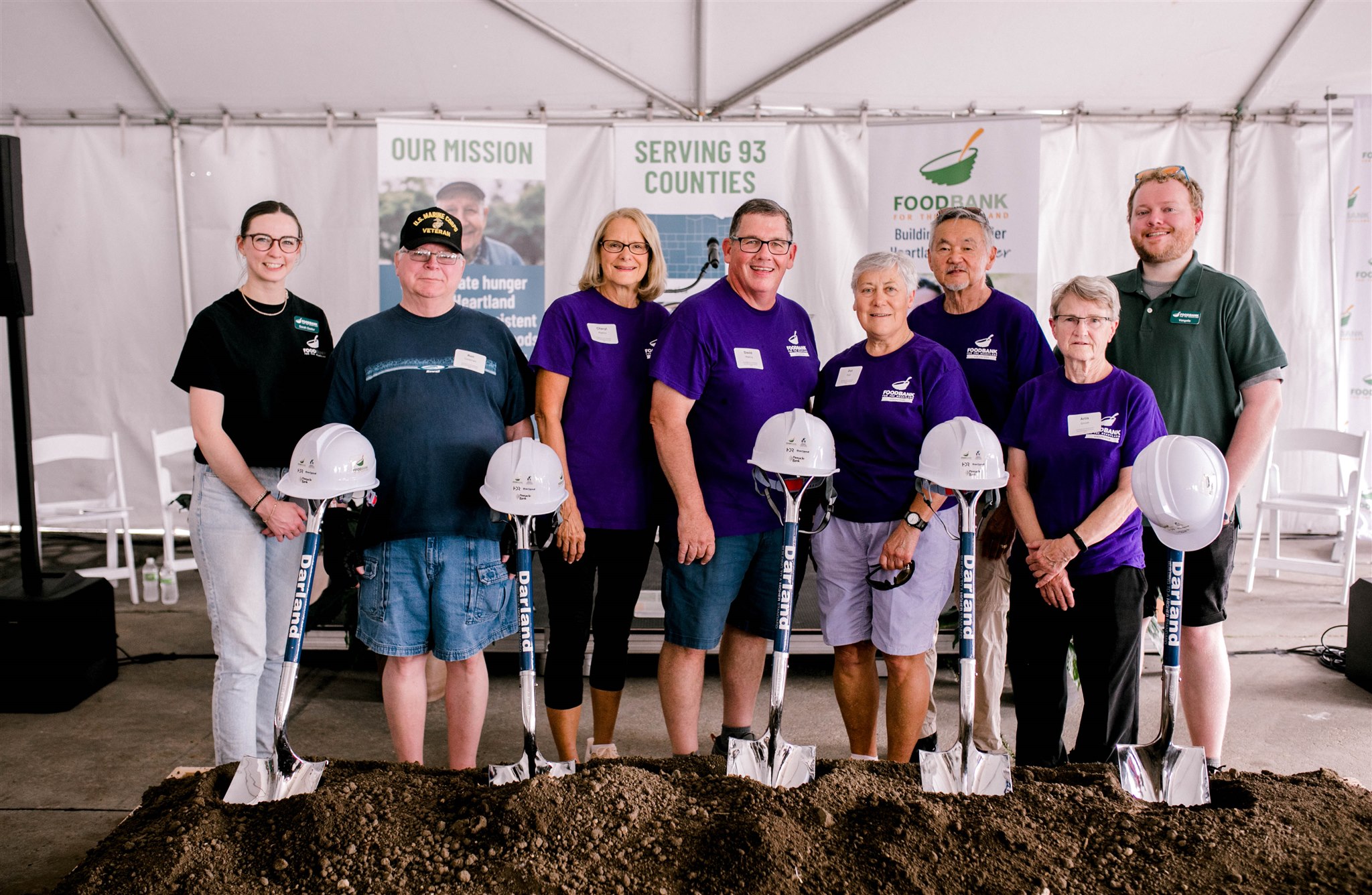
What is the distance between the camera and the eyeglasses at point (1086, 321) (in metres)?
2.43

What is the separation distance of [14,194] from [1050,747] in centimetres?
411

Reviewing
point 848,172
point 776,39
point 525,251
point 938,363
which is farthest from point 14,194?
point 848,172

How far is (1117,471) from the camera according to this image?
7.89ft

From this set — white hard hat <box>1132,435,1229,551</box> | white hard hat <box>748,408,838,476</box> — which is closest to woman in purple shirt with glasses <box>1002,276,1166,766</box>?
white hard hat <box>1132,435,1229,551</box>

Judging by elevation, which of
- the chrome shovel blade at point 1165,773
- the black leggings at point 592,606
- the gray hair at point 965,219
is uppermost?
the gray hair at point 965,219

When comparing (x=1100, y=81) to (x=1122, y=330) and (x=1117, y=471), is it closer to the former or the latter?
(x=1122, y=330)

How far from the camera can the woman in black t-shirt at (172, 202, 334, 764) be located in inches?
98.3

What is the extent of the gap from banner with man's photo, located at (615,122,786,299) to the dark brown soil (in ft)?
13.8

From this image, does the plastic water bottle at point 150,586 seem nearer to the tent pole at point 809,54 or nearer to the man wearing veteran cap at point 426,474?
the man wearing veteran cap at point 426,474

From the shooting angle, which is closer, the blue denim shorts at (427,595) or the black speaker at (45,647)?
the blue denim shorts at (427,595)

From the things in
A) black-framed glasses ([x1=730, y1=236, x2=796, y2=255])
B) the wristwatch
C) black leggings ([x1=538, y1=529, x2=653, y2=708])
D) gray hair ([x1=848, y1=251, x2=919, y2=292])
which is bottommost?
black leggings ([x1=538, y1=529, x2=653, y2=708])

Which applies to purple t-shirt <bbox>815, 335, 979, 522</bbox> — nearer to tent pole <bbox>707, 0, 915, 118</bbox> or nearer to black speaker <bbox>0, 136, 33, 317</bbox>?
black speaker <bbox>0, 136, 33, 317</bbox>

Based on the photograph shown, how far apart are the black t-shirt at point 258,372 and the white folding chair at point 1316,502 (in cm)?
526

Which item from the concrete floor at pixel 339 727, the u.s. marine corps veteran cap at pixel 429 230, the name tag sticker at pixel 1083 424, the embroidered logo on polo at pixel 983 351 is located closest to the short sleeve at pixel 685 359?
the u.s. marine corps veteran cap at pixel 429 230
